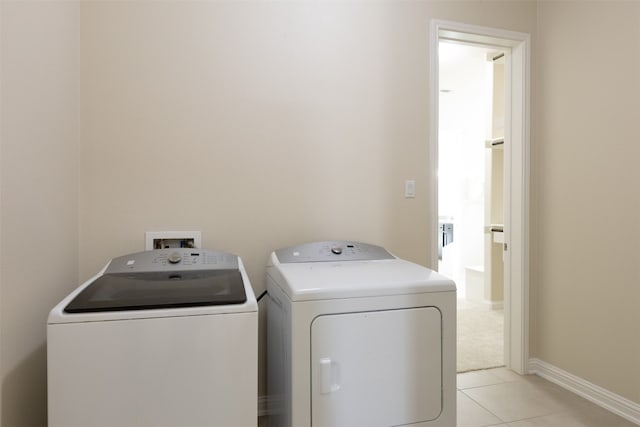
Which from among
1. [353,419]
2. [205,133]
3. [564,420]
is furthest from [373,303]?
[564,420]

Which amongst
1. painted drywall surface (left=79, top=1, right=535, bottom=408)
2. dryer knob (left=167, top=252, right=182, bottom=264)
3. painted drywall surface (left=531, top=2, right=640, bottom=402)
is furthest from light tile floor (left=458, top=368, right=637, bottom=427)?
dryer knob (left=167, top=252, right=182, bottom=264)

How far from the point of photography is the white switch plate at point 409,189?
2209mm

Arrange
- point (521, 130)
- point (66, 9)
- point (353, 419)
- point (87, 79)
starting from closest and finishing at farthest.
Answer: point (353, 419), point (66, 9), point (87, 79), point (521, 130)

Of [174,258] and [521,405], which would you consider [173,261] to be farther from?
[521,405]

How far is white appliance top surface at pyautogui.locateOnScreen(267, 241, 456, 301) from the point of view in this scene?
134 centimetres

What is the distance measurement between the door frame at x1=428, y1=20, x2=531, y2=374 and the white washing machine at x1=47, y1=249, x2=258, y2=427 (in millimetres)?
1507

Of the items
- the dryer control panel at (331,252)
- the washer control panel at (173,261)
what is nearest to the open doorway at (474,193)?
the dryer control panel at (331,252)

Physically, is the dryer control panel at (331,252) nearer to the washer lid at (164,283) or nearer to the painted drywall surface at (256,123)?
the painted drywall surface at (256,123)

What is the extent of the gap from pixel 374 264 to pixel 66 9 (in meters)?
1.71

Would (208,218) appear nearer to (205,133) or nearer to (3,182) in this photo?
(205,133)

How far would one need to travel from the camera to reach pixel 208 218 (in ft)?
6.32

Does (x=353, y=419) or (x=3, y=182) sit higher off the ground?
(x=3, y=182)

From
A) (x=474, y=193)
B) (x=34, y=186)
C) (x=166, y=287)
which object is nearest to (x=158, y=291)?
(x=166, y=287)

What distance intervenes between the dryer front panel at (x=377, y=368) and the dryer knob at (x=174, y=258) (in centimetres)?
73
